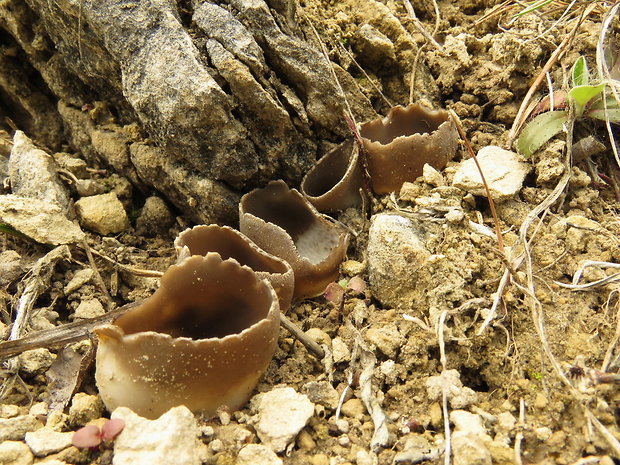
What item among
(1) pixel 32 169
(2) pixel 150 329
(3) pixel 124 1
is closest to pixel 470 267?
(2) pixel 150 329

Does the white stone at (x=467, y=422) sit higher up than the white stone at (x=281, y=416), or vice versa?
the white stone at (x=281, y=416)

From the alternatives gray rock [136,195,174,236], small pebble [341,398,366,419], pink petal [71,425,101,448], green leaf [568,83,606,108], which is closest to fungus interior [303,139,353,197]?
gray rock [136,195,174,236]

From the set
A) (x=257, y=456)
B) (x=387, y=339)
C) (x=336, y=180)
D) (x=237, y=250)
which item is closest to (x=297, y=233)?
(x=336, y=180)

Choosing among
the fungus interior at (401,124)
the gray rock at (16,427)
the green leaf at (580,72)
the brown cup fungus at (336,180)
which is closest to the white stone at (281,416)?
the gray rock at (16,427)

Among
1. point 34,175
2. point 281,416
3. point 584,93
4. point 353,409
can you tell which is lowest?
point 353,409

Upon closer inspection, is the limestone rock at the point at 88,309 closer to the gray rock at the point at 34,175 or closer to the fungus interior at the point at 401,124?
the gray rock at the point at 34,175

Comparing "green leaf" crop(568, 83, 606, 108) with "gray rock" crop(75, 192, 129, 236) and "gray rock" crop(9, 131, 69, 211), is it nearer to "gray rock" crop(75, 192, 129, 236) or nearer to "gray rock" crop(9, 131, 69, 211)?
"gray rock" crop(75, 192, 129, 236)

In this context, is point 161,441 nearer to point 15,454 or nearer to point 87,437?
point 87,437
